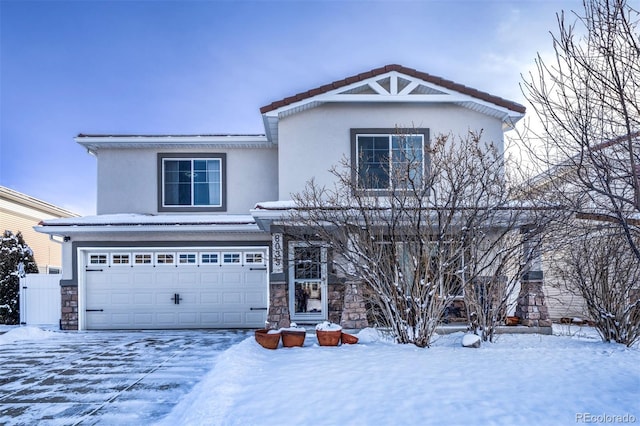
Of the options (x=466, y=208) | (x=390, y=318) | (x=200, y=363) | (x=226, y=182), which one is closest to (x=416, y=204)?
(x=466, y=208)

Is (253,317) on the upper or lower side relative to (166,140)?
lower

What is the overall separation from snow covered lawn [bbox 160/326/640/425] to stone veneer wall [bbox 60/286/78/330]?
21.9 ft

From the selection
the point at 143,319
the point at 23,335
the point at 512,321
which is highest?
the point at 512,321

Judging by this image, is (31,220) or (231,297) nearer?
(231,297)

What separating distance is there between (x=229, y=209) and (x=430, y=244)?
6931 millimetres

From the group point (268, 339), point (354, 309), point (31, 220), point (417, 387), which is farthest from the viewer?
point (31, 220)

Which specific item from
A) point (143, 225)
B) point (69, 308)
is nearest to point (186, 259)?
point (143, 225)

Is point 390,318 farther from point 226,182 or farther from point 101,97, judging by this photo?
point 101,97

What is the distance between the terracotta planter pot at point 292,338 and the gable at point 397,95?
5.68 meters

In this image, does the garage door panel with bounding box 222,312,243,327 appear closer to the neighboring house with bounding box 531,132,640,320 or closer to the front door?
the front door

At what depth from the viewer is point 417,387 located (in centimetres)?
546

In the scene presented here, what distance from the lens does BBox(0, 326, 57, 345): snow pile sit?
10.3 metres

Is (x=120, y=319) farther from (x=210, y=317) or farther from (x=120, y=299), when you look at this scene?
(x=210, y=317)

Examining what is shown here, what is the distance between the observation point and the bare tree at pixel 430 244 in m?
8.08
